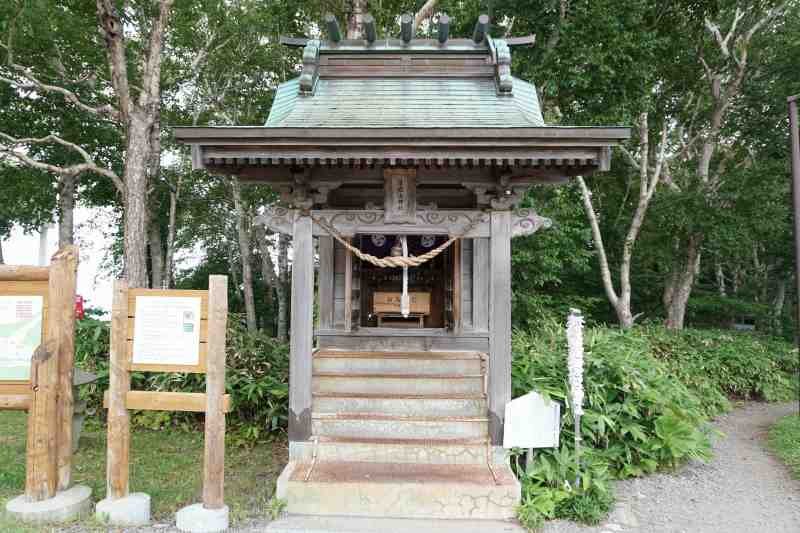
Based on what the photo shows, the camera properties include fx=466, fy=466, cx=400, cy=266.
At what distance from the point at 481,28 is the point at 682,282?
32.4 feet

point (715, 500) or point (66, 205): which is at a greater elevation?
point (66, 205)

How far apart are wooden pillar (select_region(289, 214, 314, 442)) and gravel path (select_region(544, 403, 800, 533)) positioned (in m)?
2.50

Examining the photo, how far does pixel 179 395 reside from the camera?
3885 mm

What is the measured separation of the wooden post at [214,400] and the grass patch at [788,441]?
660cm

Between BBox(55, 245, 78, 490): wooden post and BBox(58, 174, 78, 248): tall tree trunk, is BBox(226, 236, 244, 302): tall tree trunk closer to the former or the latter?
BBox(58, 174, 78, 248): tall tree trunk

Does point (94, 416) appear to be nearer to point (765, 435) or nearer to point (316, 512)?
point (316, 512)

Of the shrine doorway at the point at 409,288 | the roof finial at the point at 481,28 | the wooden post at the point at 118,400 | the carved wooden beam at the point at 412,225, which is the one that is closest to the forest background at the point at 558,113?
the shrine doorway at the point at 409,288

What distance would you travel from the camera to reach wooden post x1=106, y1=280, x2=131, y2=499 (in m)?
3.89

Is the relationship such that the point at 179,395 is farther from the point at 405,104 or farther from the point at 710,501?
the point at 710,501

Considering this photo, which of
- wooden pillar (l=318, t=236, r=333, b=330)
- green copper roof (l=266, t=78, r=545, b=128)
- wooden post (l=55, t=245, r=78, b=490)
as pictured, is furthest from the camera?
wooden pillar (l=318, t=236, r=333, b=330)

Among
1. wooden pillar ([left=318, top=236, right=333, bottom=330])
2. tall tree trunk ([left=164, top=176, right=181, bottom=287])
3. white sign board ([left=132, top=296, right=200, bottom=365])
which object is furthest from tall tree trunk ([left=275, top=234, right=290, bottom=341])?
white sign board ([left=132, top=296, right=200, bottom=365])

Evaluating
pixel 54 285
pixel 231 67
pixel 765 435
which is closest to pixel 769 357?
pixel 765 435

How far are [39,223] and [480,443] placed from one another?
1819 centimetres

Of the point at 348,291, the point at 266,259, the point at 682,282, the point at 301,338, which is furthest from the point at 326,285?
the point at 266,259
